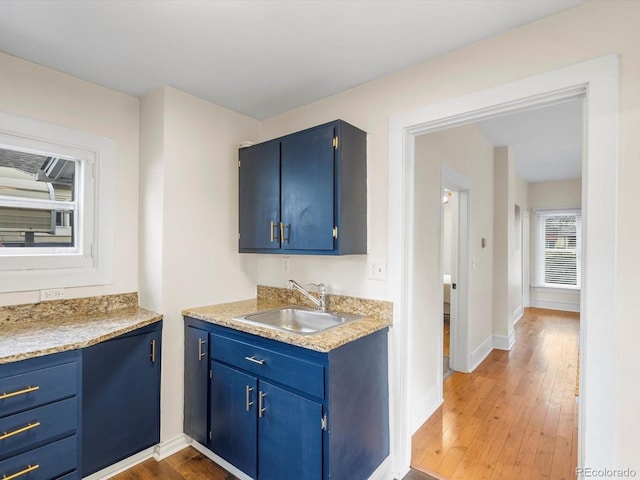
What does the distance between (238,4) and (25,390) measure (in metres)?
1.96

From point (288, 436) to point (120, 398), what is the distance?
3.57 feet

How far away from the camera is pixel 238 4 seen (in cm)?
145

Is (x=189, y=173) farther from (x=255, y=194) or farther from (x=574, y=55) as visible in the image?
(x=574, y=55)

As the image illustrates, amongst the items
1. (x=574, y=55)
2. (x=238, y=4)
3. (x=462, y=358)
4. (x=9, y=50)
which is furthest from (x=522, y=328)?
(x=9, y=50)

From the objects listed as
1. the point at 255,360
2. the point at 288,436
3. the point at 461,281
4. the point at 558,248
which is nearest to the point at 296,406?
the point at 288,436

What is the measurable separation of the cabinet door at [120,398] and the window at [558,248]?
753 cm

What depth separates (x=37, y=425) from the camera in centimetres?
151

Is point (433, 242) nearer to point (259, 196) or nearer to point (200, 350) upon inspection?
point (259, 196)

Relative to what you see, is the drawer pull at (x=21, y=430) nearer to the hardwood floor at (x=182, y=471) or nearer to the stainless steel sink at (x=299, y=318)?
the hardwood floor at (x=182, y=471)

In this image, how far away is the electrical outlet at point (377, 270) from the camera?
207cm

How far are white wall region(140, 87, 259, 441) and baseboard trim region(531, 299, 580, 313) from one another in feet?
22.9

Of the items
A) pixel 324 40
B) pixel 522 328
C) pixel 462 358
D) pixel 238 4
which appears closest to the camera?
pixel 238 4

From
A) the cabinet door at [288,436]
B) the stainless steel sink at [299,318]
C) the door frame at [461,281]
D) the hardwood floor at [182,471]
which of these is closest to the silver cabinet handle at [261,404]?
the cabinet door at [288,436]

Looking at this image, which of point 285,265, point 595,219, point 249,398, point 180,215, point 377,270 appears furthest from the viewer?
point 285,265
